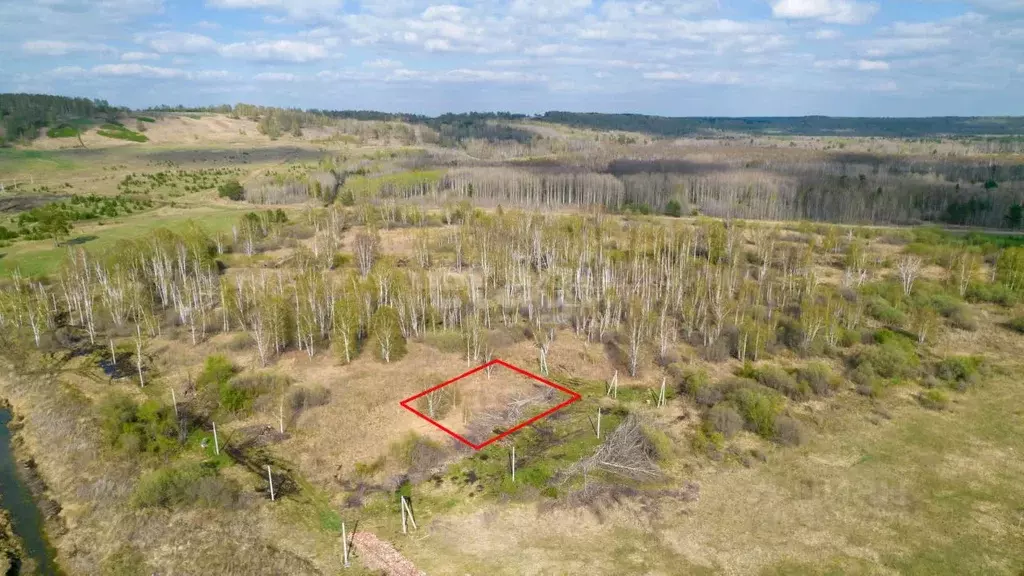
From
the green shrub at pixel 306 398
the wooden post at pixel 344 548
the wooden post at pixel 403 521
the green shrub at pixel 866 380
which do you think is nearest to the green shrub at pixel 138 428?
the green shrub at pixel 306 398

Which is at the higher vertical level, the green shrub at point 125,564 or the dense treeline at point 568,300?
the dense treeline at point 568,300

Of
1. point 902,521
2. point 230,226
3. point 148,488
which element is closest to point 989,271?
point 902,521

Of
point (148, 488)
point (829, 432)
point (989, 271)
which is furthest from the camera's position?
point (989, 271)

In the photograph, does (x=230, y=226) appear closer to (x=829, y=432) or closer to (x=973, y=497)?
(x=829, y=432)

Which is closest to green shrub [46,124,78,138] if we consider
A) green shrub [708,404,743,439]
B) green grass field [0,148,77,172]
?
green grass field [0,148,77,172]

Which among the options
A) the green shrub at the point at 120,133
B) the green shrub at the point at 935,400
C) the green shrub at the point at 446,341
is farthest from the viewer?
the green shrub at the point at 120,133

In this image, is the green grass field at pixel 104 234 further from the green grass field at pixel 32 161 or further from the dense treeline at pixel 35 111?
the dense treeline at pixel 35 111
